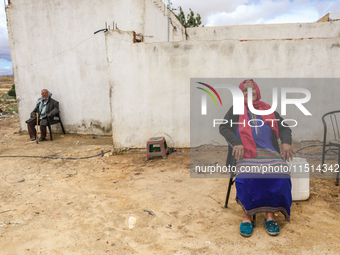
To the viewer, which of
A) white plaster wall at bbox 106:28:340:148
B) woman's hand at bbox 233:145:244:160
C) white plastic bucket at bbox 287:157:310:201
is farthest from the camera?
white plaster wall at bbox 106:28:340:148

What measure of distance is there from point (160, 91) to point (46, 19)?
4698 millimetres

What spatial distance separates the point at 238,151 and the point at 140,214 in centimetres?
130

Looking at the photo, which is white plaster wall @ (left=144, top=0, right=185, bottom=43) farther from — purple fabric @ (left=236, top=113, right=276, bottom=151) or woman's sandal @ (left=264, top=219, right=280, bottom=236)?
woman's sandal @ (left=264, top=219, right=280, bottom=236)

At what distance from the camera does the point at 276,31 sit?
1046cm

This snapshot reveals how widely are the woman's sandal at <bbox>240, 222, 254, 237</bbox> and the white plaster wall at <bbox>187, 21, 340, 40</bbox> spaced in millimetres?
9608

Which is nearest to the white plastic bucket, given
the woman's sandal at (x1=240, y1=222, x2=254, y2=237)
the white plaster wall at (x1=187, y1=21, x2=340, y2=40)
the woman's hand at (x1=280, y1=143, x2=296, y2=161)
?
the woman's hand at (x1=280, y1=143, x2=296, y2=161)

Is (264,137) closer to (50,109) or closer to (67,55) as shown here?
(50,109)

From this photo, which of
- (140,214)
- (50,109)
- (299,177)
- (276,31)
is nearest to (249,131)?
(299,177)

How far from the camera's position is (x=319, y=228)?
2.38m

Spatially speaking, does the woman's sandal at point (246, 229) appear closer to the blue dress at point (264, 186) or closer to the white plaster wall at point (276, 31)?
the blue dress at point (264, 186)

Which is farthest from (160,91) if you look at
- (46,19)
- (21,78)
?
(21,78)

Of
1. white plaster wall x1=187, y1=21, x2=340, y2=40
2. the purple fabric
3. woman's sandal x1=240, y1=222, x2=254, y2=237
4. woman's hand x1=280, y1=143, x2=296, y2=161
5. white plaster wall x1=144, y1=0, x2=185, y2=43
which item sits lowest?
woman's sandal x1=240, y1=222, x2=254, y2=237

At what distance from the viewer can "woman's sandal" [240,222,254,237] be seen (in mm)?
2297

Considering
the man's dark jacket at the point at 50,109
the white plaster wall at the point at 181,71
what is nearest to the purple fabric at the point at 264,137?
the white plaster wall at the point at 181,71
